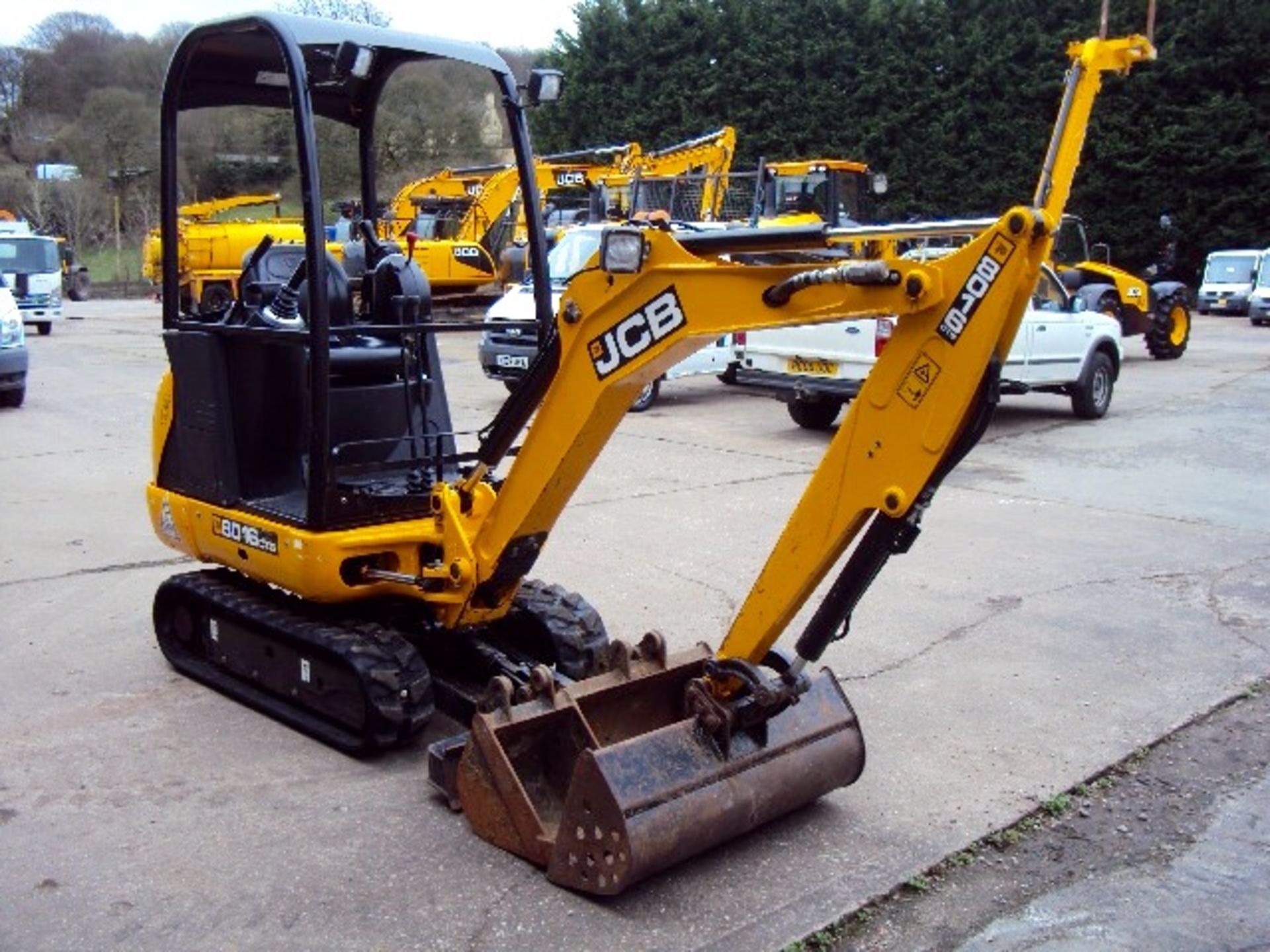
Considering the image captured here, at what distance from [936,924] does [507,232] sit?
23.9 m

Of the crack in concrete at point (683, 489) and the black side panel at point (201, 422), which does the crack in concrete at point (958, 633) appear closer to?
the black side panel at point (201, 422)

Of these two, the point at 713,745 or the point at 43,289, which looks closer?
the point at 713,745

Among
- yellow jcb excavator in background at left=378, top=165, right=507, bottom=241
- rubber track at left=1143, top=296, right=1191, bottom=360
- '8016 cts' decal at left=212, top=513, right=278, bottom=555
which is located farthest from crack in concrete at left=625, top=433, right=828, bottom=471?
yellow jcb excavator in background at left=378, top=165, right=507, bottom=241

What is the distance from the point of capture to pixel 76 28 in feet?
185

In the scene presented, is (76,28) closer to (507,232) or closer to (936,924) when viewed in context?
(507,232)

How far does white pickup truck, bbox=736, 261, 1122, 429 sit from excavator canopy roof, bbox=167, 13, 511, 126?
639cm


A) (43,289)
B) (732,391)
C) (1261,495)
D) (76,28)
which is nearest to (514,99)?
(1261,495)

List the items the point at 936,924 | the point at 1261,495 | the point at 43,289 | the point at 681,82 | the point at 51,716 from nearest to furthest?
the point at 936,924
the point at 51,716
the point at 1261,495
the point at 43,289
the point at 681,82

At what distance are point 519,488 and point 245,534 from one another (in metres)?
1.33

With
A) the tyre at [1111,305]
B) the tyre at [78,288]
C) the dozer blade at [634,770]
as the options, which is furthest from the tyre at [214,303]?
the tyre at [78,288]

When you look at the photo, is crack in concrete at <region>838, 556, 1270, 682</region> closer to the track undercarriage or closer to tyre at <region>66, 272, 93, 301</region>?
the track undercarriage

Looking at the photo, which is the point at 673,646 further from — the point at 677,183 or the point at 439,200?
the point at 439,200

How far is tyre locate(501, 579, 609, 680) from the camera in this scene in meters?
5.39

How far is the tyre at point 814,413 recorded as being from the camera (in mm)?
13648
